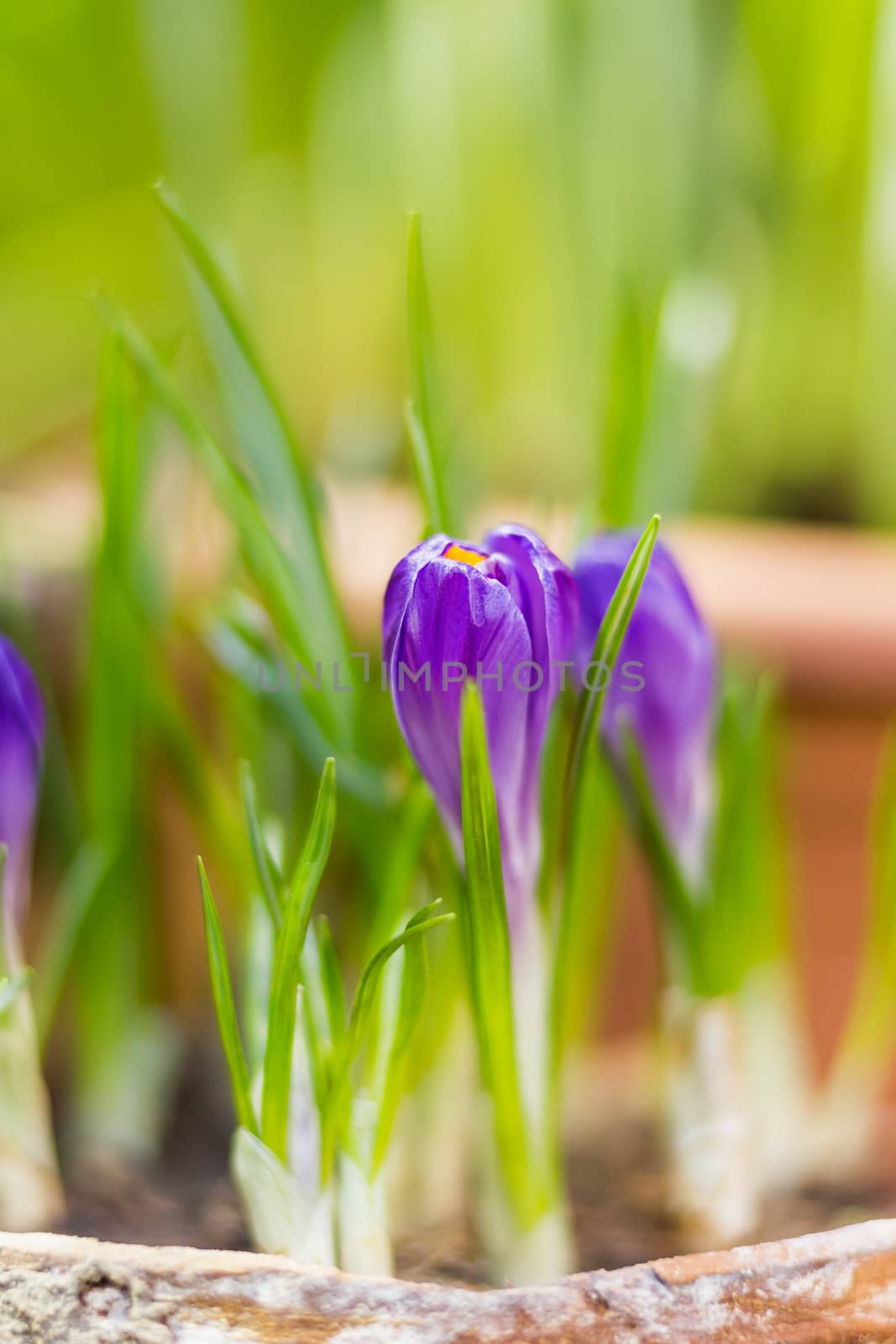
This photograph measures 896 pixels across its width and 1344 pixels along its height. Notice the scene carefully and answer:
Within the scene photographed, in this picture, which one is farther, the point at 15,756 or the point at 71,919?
the point at 71,919

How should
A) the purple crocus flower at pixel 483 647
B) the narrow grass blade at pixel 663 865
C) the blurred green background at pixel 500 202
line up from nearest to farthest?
1. the purple crocus flower at pixel 483 647
2. the narrow grass blade at pixel 663 865
3. the blurred green background at pixel 500 202

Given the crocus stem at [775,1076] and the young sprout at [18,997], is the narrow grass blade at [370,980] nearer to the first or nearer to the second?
the young sprout at [18,997]

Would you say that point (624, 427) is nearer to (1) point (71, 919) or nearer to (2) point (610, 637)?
(2) point (610, 637)

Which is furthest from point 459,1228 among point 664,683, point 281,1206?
point 664,683

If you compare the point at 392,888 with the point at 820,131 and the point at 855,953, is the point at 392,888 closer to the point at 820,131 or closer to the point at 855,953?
the point at 855,953

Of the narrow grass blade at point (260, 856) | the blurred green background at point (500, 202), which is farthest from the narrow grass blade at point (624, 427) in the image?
the blurred green background at point (500, 202)

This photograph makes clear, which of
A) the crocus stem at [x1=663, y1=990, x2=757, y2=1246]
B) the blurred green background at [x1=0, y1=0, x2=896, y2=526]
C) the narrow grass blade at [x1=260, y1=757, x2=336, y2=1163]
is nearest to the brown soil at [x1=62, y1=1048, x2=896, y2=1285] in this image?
the crocus stem at [x1=663, y1=990, x2=757, y2=1246]
